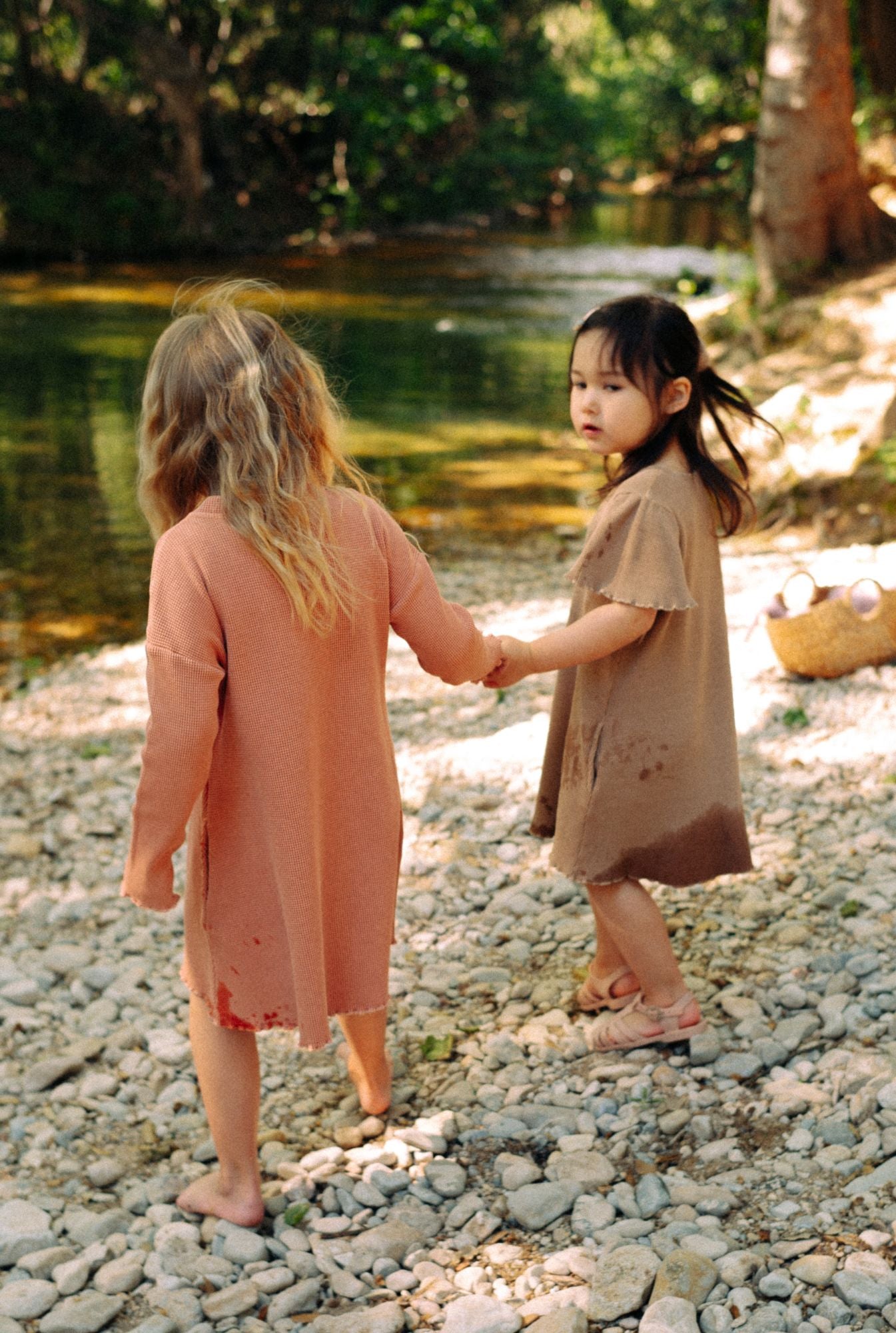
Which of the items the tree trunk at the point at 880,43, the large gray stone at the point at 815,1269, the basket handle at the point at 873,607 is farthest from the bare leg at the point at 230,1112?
the tree trunk at the point at 880,43

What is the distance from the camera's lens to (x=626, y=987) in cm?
285

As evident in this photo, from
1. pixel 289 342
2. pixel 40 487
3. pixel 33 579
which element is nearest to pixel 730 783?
pixel 289 342

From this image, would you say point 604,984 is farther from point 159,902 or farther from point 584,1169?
point 159,902

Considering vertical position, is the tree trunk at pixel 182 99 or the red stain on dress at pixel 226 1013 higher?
the tree trunk at pixel 182 99

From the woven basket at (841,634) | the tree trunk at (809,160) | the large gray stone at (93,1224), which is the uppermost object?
the tree trunk at (809,160)

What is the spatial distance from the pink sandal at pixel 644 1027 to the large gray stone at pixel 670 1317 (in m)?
0.76

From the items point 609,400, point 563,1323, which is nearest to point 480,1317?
point 563,1323

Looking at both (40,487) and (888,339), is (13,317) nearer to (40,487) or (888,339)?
(40,487)

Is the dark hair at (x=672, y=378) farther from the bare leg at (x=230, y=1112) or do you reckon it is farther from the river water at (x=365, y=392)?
the bare leg at (x=230, y=1112)

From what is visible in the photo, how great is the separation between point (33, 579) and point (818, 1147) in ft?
18.0

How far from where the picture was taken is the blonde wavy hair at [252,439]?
204 centimetres

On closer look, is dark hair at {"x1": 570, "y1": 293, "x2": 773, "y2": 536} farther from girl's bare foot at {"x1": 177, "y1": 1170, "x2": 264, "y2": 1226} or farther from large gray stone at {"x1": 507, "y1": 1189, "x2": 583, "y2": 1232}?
girl's bare foot at {"x1": 177, "y1": 1170, "x2": 264, "y2": 1226}

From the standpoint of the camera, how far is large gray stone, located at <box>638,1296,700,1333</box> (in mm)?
1922

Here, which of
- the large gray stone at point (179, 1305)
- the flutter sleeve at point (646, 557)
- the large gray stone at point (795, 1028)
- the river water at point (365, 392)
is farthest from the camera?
the river water at point (365, 392)
